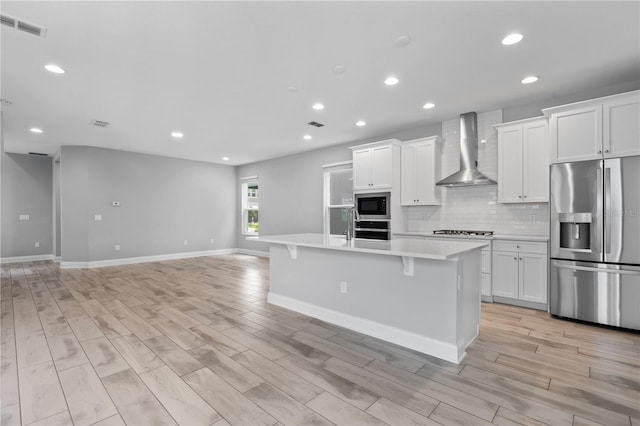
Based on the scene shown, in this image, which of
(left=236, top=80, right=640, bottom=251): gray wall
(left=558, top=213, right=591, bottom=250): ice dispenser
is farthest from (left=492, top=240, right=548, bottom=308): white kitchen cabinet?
(left=236, top=80, right=640, bottom=251): gray wall

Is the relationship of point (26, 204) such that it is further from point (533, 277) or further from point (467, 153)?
point (533, 277)

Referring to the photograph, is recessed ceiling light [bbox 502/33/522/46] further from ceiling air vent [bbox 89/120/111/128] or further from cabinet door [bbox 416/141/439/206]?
ceiling air vent [bbox 89/120/111/128]

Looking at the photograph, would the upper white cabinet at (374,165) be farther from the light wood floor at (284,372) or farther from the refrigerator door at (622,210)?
the refrigerator door at (622,210)

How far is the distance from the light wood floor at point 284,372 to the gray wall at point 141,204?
10.6ft

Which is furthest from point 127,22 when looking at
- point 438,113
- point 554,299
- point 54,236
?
point 54,236

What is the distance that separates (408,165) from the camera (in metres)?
5.00

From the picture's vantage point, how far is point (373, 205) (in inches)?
203

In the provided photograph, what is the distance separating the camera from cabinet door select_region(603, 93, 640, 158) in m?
3.03

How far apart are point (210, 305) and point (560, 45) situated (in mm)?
4648

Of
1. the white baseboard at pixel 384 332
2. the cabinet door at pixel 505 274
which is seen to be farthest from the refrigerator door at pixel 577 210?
the white baseboard at pixel 384 332

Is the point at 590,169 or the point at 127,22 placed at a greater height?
the point at 127,22

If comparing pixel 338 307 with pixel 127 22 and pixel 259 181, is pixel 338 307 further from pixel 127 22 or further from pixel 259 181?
pixel 259 181

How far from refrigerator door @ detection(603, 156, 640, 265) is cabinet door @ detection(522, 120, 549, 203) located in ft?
2.19

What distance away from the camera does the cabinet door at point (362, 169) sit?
5.27 metres
